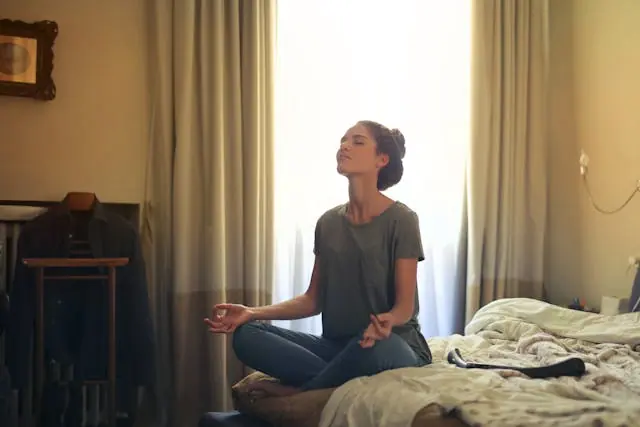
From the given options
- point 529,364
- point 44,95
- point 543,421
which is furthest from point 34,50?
point 543,421

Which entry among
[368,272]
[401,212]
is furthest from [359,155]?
[368,272]

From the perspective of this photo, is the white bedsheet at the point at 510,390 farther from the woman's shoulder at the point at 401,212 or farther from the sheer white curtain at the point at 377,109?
the sheer white curtain at the point at 377,109

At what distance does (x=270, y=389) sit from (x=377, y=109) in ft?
6.23

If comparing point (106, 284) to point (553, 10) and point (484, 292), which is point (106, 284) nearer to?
point (484, 292)

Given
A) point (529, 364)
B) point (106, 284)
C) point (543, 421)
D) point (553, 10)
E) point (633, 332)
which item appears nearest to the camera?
point (543, 421)

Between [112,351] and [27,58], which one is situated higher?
[27,58]

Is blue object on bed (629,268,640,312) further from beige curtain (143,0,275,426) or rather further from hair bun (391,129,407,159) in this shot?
beige curtain (143,0,275,426)

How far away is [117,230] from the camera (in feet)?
8.86

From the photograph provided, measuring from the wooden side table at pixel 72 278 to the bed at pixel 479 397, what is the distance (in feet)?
2.45

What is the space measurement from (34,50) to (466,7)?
6.76ft

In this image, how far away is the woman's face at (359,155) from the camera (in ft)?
6.87

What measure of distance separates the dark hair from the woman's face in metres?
0.01

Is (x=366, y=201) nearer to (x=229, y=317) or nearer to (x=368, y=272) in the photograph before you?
(x=368, y=272)

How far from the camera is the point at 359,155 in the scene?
2.11m
